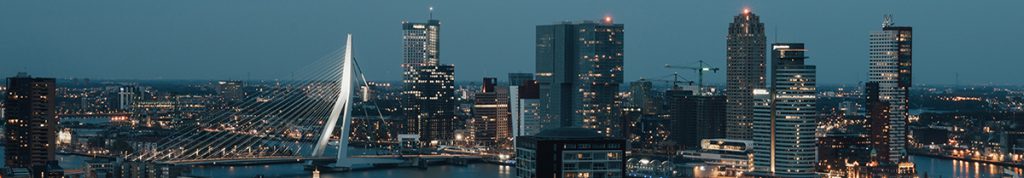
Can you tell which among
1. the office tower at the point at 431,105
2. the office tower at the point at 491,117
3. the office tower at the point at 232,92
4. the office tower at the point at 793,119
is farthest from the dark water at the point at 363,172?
the office tower at the point at 232,92

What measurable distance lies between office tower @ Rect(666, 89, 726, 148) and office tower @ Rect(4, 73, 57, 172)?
14874 millimetres

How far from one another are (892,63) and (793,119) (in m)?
13.3

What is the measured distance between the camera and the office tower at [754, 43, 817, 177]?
87.1ft

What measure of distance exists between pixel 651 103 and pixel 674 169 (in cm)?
1697

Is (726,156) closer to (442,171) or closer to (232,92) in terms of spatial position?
(442,171)

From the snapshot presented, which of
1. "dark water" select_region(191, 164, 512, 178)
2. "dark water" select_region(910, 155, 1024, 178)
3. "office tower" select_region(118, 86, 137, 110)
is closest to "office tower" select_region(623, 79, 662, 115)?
"dark water" select_region(910, 155, 1024, 178)

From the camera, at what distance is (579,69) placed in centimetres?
3544

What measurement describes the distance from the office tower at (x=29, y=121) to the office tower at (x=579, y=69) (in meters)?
10.7

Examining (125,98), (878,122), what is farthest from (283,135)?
(125,98)

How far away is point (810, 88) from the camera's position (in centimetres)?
2669

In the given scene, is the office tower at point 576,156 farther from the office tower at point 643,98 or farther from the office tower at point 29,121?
the office tower at point 643,98

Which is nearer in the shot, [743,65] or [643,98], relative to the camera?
[743,65]

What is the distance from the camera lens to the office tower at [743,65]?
3716cm

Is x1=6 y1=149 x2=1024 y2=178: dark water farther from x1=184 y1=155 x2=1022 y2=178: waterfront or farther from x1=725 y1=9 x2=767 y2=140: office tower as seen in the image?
x1=725 y1=9 x2=767 y2=140: office tower
